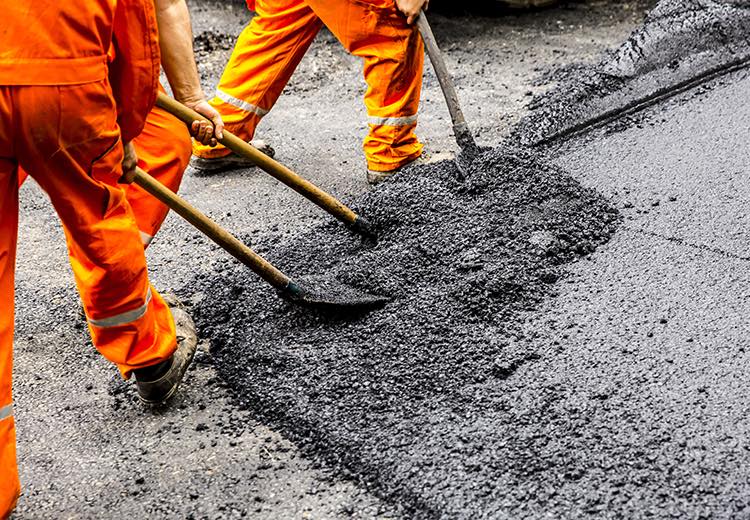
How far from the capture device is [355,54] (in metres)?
3.85

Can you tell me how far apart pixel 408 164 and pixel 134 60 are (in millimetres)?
1862

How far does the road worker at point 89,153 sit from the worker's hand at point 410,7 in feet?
4.10

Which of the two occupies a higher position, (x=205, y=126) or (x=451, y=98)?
(x=205, y=126)

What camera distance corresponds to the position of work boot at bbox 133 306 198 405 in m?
2.71

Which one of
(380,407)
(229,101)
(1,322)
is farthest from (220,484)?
(229,101)

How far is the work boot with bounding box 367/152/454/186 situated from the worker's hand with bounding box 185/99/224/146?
50.2 inches

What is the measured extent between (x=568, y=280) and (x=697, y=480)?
0.97 meters

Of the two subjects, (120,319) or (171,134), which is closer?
(120,319)

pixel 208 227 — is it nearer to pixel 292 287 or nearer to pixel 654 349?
pixel 292 287

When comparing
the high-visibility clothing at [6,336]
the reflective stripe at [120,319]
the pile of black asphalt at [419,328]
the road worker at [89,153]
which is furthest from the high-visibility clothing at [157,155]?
the high-visibility clothing at [6,336]

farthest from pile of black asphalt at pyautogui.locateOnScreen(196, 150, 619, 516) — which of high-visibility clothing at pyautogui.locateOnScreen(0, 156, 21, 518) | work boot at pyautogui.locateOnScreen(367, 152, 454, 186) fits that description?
high-visibility clothing at pyautogui.locateOnScreen(0, 156, 21, 518)

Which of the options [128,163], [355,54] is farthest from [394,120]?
[128,163]

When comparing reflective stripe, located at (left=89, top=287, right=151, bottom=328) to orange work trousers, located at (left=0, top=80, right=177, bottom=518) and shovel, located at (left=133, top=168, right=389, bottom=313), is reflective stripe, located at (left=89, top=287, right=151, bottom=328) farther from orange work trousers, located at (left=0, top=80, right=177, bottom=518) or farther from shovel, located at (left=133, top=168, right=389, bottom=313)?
shovel, located at (left=133, top=168, right=389, bottom=313)

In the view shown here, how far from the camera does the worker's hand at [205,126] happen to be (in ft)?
9.04
